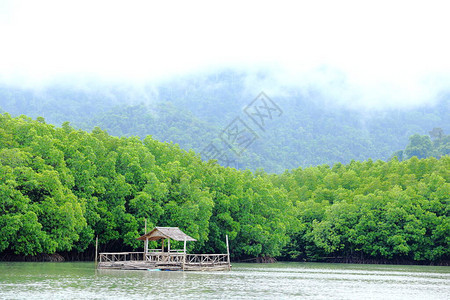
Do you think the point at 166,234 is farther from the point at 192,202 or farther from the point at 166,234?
the point at 192,202

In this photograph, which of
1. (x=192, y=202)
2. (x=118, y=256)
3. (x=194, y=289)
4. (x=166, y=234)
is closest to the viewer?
(x=194, y=289)

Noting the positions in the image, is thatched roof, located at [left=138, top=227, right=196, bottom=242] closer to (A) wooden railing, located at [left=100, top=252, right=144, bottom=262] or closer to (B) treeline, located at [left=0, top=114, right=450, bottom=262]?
(A) wooden railing, located at [left=100, top=252, right=144, bottom=262]

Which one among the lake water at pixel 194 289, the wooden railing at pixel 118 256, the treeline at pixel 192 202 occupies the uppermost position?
the treeline at pixel 192 202

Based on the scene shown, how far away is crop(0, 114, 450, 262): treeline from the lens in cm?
5119

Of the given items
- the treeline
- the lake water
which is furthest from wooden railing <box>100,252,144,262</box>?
the lake water

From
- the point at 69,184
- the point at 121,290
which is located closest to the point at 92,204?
the point at 69,184

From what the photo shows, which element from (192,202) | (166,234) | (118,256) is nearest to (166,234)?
(166,234)

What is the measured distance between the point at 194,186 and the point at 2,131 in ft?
73.1

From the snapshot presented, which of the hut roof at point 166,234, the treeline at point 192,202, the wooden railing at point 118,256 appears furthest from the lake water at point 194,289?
the treeline at point 192,202

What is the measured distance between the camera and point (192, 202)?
214 ft

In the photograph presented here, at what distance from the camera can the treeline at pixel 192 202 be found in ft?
168

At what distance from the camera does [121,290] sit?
29594mm

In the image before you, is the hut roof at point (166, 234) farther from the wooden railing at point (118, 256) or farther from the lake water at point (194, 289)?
the lake water at point (194, 289)

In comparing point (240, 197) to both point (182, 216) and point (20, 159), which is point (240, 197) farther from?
point (20, 159)
